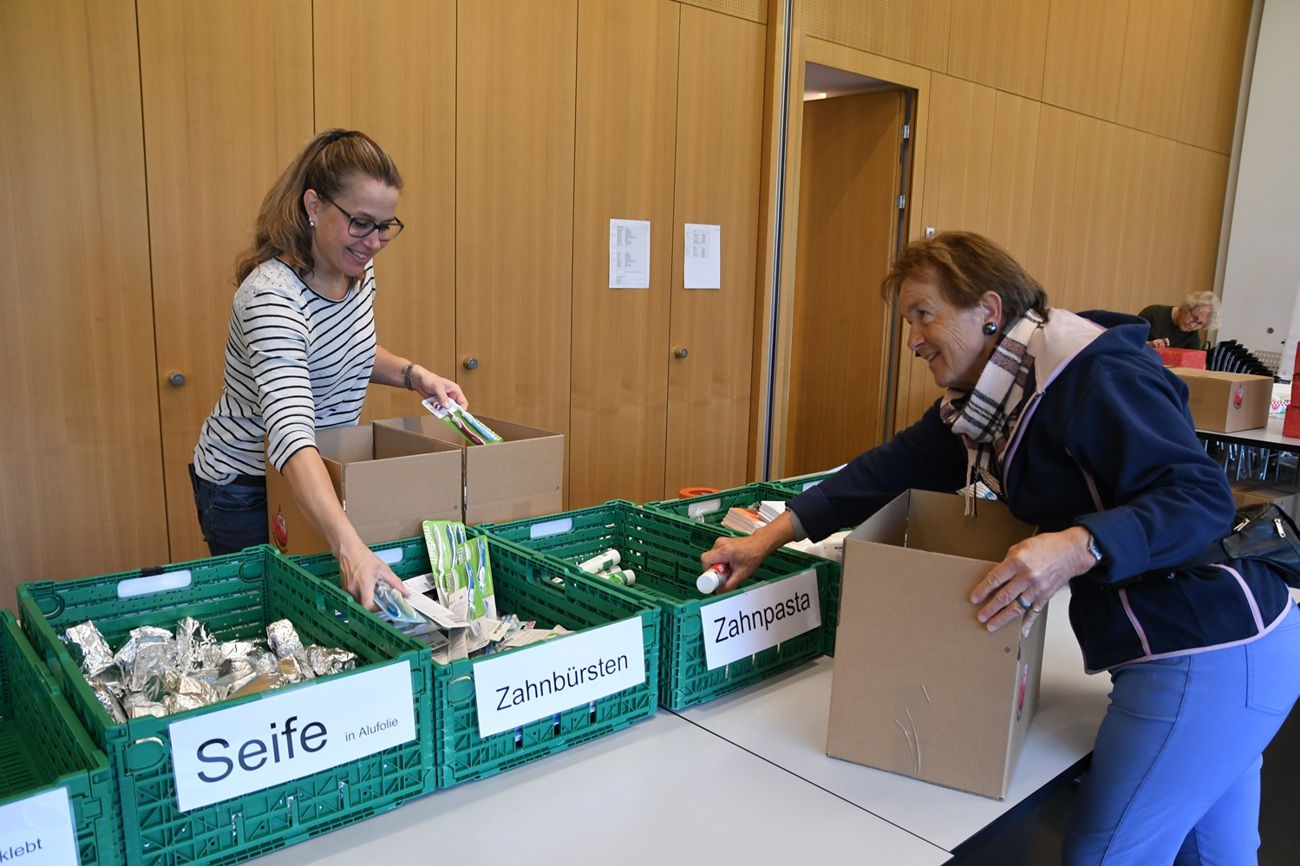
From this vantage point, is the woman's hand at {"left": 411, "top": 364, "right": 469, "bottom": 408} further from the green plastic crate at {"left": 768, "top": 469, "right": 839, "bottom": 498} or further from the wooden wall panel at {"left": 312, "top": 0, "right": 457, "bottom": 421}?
the wooden wall panel at {"left": 312, "top": 0, "right": 457, "bottom": 421}

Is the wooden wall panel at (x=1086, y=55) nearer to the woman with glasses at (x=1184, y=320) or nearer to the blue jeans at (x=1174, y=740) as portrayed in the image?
the woman with glasses at (x=1184, y=320)

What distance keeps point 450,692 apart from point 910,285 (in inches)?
34.8

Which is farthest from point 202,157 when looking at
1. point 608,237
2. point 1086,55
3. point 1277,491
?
point 1086,55

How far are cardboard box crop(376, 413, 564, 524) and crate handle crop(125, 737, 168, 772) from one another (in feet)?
2.73

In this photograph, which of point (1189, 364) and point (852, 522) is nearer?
point (852, 522)

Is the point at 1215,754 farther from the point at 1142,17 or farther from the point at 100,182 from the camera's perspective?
the point at 1142,17

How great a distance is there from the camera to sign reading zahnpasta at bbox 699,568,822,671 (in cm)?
141

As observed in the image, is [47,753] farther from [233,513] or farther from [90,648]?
[233,513]

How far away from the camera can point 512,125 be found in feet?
11.9

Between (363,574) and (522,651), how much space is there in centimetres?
32

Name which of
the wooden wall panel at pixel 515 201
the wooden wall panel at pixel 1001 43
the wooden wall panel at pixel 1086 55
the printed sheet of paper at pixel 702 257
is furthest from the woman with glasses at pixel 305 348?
the wooden wall panel at pixel 1086 55

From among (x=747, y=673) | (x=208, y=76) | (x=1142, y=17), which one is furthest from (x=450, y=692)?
(x=1142, y=17)

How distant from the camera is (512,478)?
182cm

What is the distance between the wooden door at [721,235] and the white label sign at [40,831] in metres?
3.58
